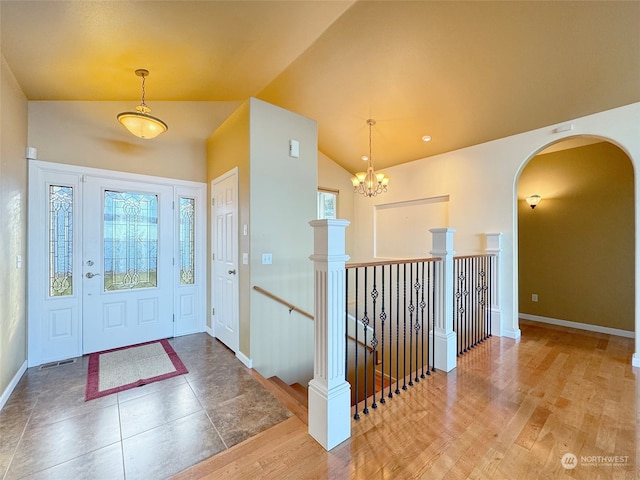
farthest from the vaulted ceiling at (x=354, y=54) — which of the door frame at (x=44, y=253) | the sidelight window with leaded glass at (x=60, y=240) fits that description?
the sidelight window with leaded glass at (x=60, y=240)

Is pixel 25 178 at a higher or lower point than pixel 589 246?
higher

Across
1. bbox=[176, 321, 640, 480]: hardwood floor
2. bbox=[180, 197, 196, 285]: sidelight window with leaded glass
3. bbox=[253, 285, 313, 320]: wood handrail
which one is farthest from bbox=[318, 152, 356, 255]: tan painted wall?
bbox=[176, 321, 640, 480]: hardwood floor

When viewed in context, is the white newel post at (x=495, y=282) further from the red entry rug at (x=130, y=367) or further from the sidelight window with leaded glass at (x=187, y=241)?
the sidelight window with leaded glass at (x=187, y=241)

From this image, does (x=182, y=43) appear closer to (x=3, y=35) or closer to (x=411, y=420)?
(x=3, y=35)

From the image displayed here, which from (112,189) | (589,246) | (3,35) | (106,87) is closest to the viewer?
(3,35)

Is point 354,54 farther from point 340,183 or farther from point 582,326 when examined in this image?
point 582,326

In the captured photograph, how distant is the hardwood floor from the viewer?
153 cm

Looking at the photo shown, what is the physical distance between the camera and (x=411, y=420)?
1.95 metres

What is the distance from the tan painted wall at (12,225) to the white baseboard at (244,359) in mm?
1878

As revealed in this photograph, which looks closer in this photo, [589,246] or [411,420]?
[411,420]

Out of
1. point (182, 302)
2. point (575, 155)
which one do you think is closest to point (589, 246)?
point (575, 155)

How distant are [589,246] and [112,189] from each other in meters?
6.70

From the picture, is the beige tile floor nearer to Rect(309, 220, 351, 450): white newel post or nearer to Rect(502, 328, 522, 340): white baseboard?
Rect(309, 220, 351, 450): white newel post

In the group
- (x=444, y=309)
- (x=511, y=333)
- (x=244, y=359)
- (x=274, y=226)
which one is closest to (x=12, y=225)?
(x=274, y=226)
